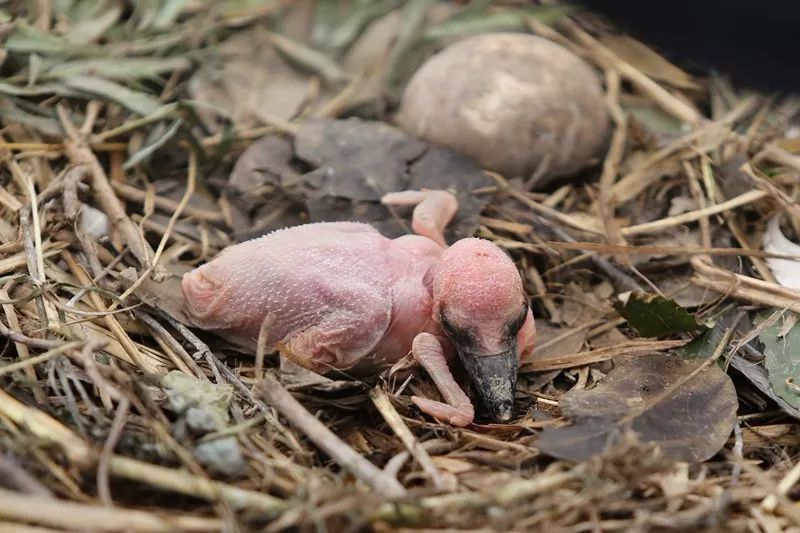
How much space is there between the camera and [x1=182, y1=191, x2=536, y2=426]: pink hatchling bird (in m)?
1.62

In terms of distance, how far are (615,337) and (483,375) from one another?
42 centimetres

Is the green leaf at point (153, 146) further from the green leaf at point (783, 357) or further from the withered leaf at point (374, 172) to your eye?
the green leaf at point (783, 357)

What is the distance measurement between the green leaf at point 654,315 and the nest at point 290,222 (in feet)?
0.12

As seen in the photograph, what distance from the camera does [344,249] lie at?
1.77m

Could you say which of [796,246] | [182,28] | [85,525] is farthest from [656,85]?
[85,525]

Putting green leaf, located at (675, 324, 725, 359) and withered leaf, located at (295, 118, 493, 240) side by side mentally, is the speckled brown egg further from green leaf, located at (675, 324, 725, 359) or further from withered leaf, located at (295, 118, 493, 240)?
green leaf, located at (675, 324, 725, 359)

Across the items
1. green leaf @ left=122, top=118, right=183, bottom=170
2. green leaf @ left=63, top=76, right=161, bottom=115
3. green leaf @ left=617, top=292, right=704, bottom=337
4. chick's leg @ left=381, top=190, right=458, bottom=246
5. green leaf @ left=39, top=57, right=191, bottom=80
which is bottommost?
green leaf @ left=617, top=292, right=704, bottom=337

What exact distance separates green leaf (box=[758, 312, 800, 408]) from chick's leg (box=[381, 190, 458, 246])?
2.46 ft

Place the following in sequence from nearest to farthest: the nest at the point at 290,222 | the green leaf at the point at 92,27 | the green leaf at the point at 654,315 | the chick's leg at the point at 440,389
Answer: the nest at the point at 290,222 < the chick's leg at the point at 440,389 < the green leaf at the point at 654,315 < the green leaf at the point at 92,27

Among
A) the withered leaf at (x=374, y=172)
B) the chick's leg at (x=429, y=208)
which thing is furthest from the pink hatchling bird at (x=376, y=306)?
the withered leaf at (x=374, y=172)

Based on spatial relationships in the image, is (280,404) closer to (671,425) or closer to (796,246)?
(671,425)

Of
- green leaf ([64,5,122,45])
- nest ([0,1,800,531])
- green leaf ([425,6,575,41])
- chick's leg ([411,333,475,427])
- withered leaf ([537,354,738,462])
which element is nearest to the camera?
nest ([0,1,800,531])

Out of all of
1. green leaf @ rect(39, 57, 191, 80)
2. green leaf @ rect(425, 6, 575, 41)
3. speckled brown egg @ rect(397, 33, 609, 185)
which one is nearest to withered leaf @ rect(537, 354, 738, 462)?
speckled brown egg @ rect(397, 33, 609, 185)

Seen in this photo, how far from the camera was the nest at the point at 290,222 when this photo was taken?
126cm
